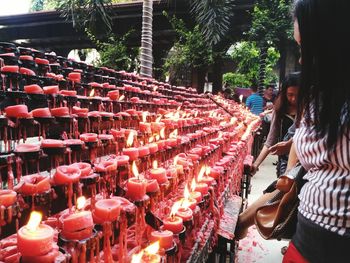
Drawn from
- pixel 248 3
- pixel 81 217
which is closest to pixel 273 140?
pixel 81 217

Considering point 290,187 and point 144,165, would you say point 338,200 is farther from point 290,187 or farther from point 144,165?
point 144,165

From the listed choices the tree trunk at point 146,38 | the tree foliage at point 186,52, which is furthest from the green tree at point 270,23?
the tree trunk at point 146,38

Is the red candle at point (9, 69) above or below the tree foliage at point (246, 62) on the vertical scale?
below

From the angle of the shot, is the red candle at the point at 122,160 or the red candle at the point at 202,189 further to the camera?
the red candle at the point at 202,189

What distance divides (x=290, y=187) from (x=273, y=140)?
2.21 m

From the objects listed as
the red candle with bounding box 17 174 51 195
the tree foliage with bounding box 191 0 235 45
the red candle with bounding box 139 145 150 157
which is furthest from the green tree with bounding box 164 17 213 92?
the red candle with bounding box 17 174 51 195

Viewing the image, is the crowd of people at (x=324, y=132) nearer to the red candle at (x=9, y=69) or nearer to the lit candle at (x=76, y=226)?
the lit candle at (x=76, y=226)

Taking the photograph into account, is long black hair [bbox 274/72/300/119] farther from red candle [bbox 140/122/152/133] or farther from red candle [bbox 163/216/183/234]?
red candle [bbox 163/216/183/234]

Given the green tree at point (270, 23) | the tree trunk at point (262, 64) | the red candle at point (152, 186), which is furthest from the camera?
the tree trunk at point (262, 64)

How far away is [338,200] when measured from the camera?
1.16 meters

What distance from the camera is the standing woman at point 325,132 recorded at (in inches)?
45.3

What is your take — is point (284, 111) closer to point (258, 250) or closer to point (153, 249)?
point (258, 250)

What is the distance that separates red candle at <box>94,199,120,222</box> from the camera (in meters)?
1.37

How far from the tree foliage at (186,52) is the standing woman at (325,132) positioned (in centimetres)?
1174
